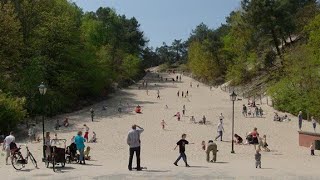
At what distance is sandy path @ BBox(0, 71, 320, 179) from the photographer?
56.4 feet

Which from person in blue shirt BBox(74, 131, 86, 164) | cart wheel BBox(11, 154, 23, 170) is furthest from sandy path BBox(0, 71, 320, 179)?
person in blue shirt BBox(74, 131, 86, 164)

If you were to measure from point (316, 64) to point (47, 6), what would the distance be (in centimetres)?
3181

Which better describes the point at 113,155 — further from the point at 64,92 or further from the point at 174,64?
the point at 174,64

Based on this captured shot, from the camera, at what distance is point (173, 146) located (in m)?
31.3

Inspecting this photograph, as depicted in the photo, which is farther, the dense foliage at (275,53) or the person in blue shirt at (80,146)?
the dense foliage at (275,53)

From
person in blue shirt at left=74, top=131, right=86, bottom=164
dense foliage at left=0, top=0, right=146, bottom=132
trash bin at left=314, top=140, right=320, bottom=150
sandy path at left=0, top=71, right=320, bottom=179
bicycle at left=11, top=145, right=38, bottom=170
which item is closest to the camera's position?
sandy path at left=0, top=71, right=320, bottom=179

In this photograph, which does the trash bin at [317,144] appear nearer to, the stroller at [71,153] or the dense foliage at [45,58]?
the stroller at [71,153]

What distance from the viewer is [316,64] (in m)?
44.7

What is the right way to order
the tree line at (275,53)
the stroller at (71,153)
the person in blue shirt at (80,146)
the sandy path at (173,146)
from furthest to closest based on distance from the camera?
the tree line at (275,53) → the stroller at (71,153) → the person in blue shirt at (80,146) → the sandy path at (173,146)

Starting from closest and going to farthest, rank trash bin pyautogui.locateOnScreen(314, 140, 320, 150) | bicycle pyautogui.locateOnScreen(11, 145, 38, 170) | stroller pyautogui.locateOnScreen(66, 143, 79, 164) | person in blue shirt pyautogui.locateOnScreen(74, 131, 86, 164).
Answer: bicycle pyautogui.locateOnScreen(11, 145, 38, 170), person in blue shirt pyautogui.locateOnScreen(74, 131, 86, 164), stroller pyautogui.locateOnScreen(66, 143, 79, 164), trash bin pyautogui.locateOnScreen(314, 140, 320, 150)

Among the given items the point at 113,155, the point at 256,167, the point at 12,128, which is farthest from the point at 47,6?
the point at 256,167

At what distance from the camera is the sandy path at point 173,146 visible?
1720 centimetres

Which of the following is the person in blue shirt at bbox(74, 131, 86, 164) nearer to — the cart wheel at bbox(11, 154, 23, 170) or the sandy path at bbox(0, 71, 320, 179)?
the sandy path at bbox(0, 71, 320, 179)

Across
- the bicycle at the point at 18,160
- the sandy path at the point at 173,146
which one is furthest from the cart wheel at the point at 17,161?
the sandy path at the point at 173,146
